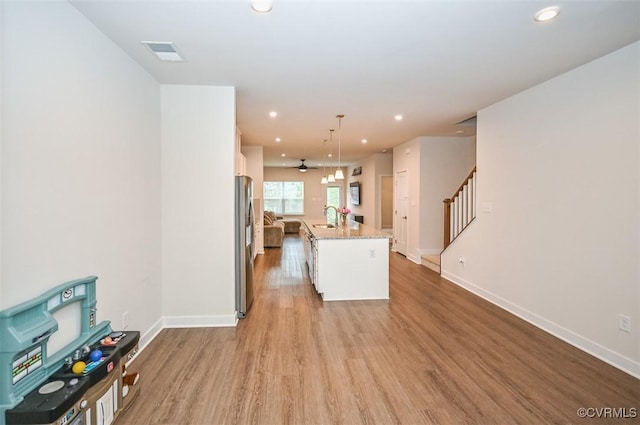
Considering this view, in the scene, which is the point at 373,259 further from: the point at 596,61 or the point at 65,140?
the point at 65,140

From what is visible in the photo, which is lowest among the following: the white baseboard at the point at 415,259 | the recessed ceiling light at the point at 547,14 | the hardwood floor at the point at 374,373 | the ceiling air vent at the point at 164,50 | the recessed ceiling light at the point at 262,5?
the hardwood floor at the point at 374,373

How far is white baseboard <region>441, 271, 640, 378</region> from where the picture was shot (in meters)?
2.68

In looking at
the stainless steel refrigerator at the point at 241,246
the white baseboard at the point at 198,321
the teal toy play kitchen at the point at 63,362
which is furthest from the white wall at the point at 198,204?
the teal toy play kitchen at the point at 63,362

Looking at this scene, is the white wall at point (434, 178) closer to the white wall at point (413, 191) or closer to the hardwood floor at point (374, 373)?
the white wall at point (413, 191)

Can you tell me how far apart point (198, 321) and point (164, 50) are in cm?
276

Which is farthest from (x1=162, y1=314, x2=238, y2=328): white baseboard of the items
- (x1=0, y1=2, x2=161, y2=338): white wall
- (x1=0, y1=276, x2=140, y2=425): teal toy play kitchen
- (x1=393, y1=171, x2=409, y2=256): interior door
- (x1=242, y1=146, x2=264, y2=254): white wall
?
(x1=393, y1=171, x2=409, y2=256): interior door

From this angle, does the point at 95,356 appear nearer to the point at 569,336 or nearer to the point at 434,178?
the point at 569,336

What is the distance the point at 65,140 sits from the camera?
2021mm

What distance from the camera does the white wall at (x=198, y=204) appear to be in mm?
3568

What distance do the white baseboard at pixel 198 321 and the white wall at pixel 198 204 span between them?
0.01 meters

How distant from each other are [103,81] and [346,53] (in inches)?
76.4

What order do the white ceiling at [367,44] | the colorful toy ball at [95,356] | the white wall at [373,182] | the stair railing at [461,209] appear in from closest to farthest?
1. the colorful toy ball at [95,356]
2. the white ceiling at [367,44]
3. the stair railing at [461,209]
4. the white wall at [373,182]

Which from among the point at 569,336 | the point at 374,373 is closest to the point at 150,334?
the point at 374,373

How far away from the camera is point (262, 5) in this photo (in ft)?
6.67
